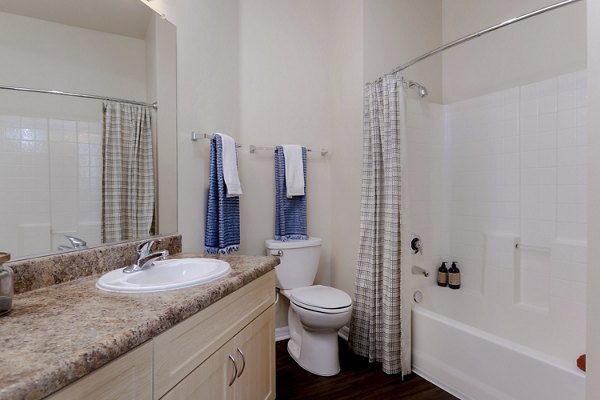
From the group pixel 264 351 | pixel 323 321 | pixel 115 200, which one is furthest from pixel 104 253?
pixel 323 321

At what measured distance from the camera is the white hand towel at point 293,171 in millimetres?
2221

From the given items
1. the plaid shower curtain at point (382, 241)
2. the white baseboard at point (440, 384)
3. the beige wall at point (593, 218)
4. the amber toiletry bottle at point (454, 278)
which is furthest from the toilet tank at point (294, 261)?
the beige wall at point (593, 218)

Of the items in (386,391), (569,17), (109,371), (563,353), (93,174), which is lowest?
(386,391)

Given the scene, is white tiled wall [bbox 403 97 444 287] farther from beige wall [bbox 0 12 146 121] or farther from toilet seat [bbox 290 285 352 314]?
beige wall [bbox 0 12 146 121]

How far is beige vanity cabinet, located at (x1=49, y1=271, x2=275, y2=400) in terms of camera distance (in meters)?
0.65

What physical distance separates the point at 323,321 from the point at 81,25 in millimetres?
1841

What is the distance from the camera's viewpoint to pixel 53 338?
0.63 metres

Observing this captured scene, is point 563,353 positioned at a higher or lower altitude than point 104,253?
lower

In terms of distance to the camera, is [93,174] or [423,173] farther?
[423,173]

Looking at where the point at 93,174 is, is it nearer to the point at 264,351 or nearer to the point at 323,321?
the point at 264,351

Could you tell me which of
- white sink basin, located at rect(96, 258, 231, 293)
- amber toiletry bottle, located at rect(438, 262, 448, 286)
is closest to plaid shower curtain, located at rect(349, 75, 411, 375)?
amber toiletry bottle, located at rect(438, 262, 448, 286)

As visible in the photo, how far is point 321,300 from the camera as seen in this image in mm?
1869

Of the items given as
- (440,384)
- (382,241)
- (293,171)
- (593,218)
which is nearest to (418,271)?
(382,241)

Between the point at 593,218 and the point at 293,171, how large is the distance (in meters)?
1.63
